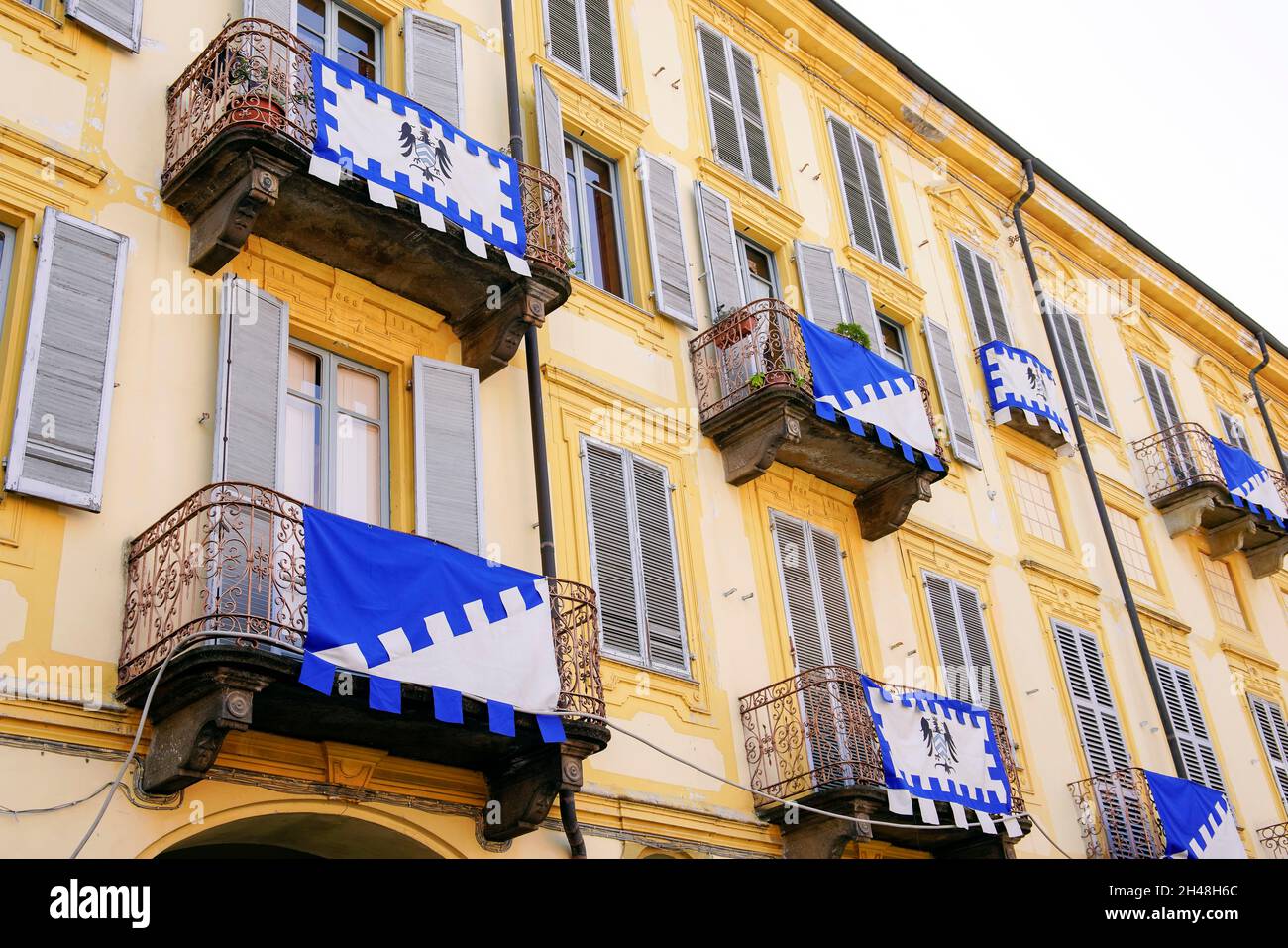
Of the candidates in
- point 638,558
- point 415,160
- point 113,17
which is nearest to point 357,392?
point 415,160

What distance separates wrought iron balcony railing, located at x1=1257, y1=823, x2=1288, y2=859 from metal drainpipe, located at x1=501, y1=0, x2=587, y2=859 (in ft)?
37.6

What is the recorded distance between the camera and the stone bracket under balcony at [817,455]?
1379 centimetres

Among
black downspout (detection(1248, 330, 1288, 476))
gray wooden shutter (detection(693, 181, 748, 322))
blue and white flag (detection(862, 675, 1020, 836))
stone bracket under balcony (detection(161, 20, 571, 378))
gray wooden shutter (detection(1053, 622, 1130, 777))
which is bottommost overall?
blue and white flag (detection(862, 675, 1020, 836))

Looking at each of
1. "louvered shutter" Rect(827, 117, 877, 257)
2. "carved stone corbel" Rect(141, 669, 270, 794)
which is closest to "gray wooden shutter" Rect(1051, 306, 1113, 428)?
"louvered shutter" Rect(827, 117, 877, 257)

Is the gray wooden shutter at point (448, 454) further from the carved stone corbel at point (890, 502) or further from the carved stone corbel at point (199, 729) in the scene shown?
the carved stone corbel at point (890, 502)

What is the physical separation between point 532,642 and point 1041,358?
12.9 meters

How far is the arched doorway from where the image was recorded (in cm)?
962

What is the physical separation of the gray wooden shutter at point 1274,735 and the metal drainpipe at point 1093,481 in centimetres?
285

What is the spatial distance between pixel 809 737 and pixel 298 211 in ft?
19.6

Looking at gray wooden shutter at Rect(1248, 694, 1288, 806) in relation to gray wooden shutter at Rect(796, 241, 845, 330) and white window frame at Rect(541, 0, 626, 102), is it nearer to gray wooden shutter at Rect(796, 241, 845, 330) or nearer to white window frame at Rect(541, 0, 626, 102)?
gray wooden shutter at Rect(796, 241, 845, 330)

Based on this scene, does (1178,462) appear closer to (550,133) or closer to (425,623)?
(550,133)

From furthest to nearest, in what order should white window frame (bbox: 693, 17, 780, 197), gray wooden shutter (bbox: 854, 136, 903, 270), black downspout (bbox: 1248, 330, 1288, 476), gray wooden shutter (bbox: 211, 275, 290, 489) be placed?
black downspout (bbox: 1248, 330, 1288, 476), gray wooden shutter (bbox: 854, 136, 903, 270), white window frame (bbox: 693, 17, 780, 197), gray wooden shutter (bbox: 211, 275, 290, 489)

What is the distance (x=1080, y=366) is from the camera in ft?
71.7

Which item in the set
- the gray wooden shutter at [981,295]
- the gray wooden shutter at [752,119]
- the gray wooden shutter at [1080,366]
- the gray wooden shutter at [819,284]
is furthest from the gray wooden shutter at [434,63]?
the gray wooden shutter at [1080,366]
